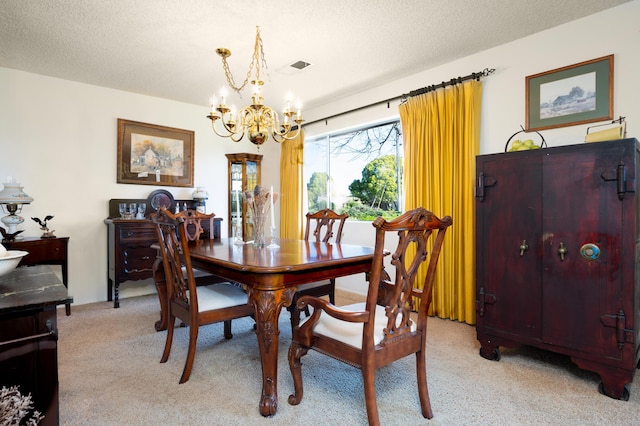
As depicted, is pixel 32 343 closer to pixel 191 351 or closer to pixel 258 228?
pixel 191 351

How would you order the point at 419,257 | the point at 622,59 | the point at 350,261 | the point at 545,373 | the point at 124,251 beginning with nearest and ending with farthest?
the point at 419,257
the point at 350,261
the point at 545,373
the point at 622,59
the point at 124,251

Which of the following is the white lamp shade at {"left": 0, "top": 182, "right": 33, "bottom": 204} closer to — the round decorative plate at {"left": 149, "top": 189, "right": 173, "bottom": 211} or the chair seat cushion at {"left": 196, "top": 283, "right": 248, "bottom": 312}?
the round decorative plate at {"left": 149, "top": 189, "right": 173, "bottom": 211}

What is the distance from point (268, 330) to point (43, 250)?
112 inches

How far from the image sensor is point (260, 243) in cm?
252

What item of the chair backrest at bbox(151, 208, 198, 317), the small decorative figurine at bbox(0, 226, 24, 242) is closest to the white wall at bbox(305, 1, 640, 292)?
the chair backrest at bbox(151, 208, 198, 317)

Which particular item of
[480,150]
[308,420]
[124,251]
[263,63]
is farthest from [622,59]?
[124,251]

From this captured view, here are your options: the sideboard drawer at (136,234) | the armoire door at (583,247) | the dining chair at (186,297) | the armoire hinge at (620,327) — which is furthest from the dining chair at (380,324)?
the sideboard drawer at (136,234)

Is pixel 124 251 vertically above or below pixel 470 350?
above

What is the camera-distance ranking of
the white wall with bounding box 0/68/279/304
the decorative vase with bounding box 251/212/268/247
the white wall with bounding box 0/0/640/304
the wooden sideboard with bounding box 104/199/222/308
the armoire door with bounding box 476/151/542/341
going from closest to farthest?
the armoire door with bounding box 476/151/542/341 < the decorative vase with bounding box 251/212/268/247 < the white wall with bounding box 0/0/640/304 < the white wall with bounding box 0/68/279/304 < the wooden sideboard with bounding box 104/199/222/308

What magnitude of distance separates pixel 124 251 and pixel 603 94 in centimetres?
454

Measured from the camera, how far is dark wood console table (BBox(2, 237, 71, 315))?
3.12 meters

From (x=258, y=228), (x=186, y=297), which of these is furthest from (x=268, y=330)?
(x=258, y=228)

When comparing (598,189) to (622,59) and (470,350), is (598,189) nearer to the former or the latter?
(622,59)

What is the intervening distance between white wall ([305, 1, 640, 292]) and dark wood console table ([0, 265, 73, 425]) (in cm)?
324
